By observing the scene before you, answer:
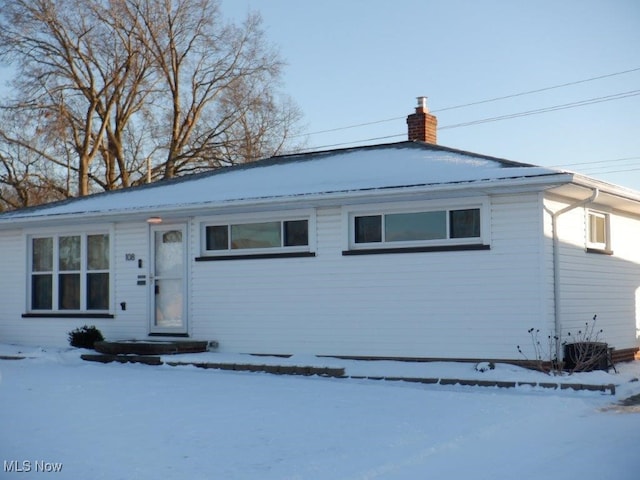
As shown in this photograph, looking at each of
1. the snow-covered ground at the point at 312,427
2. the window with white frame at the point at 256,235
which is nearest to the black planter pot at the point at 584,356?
the snow-covered ground at the point at 312,427

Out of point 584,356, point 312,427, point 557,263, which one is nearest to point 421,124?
point 557,263

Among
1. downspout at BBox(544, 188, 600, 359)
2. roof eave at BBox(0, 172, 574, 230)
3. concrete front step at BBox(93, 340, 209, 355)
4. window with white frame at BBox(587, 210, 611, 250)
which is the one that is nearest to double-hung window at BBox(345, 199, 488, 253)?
roof eave at BBox(0, 172, 574, 230)

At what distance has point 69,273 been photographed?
53.9 feet

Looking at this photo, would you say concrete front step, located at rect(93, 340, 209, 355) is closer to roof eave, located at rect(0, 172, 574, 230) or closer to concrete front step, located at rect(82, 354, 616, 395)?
concrete front step, located at rect(82, 354, 616, 395)

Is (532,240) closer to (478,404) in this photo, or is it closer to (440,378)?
(440,378)

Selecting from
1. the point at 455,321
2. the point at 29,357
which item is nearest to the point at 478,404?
the point at 455,321

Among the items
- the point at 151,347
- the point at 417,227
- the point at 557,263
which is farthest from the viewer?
the point at 151,347

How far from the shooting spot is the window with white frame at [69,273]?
1608 centimetres

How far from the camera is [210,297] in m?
14.6

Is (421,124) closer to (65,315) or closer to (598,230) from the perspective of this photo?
(598,230)

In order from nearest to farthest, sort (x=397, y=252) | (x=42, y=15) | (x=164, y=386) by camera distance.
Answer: (x=164, y=386)
(x=397, y=252)
(x=42, y=15)

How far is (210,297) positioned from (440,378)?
16.3 feet

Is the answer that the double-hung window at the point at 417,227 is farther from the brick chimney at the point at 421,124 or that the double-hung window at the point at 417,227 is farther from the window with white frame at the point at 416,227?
the brick chimney at the point at 421,124

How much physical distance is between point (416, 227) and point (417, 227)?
0.02 m
